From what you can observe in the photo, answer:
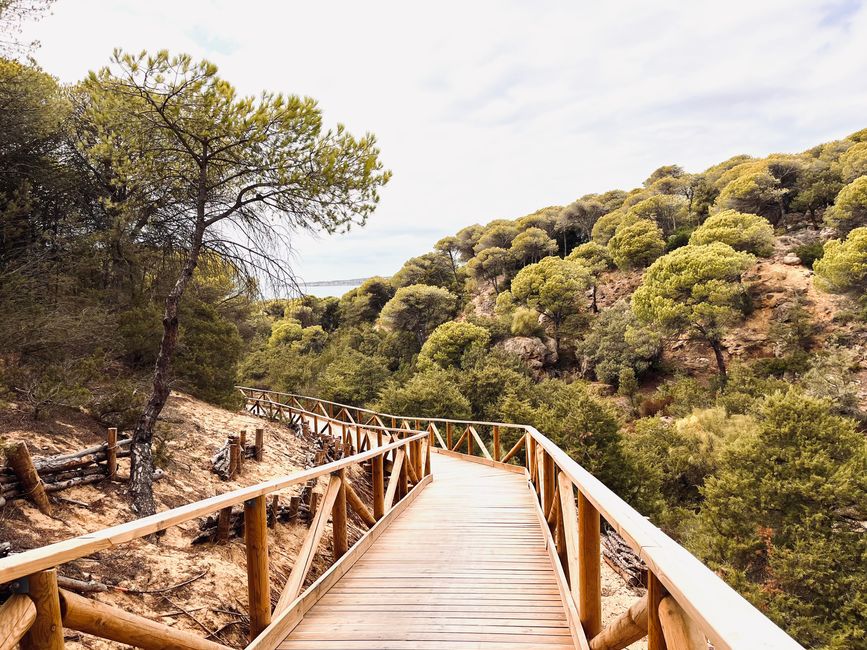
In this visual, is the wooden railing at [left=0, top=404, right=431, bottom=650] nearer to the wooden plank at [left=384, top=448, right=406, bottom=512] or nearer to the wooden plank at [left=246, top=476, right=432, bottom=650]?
the wooden plank at [left=246, top=476, right=432, bottom=650]

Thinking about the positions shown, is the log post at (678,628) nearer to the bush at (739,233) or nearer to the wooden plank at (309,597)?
the wooden plank at (309,597)

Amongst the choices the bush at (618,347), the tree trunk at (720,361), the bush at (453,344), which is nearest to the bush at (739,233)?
the bush at (618,347)

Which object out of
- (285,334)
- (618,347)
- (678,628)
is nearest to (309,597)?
(678,628)

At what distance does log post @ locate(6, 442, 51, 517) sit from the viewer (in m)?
4.25

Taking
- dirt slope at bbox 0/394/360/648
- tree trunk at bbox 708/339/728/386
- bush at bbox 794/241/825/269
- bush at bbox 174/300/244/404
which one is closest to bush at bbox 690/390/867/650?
tree trunk at bbox 708/339/728/386

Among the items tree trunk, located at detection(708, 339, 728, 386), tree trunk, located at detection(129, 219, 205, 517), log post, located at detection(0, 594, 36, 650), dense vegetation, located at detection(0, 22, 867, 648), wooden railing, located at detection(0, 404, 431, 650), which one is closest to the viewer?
log post, located at detection(0, 594, 36, 650)

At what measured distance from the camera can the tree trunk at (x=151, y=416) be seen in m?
5.48

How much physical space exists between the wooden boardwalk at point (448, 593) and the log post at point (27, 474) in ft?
11.4

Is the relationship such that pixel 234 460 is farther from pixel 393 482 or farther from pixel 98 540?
pixel 98 540

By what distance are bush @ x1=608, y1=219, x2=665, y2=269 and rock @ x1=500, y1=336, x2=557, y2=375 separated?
31.5 feet

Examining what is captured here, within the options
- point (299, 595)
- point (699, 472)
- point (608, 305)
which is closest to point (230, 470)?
point (299, 595)

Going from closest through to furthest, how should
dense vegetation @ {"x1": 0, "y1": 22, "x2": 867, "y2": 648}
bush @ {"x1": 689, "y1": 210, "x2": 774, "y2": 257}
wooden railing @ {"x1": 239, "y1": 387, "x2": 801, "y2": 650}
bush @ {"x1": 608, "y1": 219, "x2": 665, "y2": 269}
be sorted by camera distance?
wooden railing @ {"x1": 239, "y1": 387, "x2": 801, "y2": 650} < dense vegetation @ {"x1": 0, "y1": 22, "x2": 867, "y2": 648} < bush @ {"x1": 689, "y1": 210, "x2": 774, "y2": 257} < bush @ {"x1": 608, "y1": 219, "x2": 665, "y2": 269}

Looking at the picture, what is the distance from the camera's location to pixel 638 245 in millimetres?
32531

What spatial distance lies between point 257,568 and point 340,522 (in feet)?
4.02
